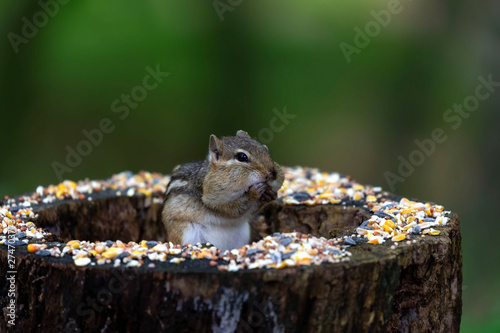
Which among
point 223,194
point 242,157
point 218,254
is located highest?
point 242,157

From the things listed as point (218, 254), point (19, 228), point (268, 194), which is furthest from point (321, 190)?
point (19, 228)

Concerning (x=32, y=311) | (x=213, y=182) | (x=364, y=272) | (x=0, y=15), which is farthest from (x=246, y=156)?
(x=0, y=15)

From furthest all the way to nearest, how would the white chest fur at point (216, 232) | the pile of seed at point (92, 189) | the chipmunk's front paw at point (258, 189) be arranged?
the pile of seed at point (92, 189) → the white chest fur at point (216, 232) → the chipmunk's front paw at point (258, 189)

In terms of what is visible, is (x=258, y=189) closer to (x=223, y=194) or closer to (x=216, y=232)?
(x=223, y=194)

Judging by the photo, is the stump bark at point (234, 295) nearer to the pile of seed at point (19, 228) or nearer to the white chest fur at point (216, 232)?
the pile of seed at point (19, 228)

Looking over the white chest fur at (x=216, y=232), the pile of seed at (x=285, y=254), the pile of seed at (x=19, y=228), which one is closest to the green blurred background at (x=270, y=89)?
the pile of seed at (x=19, y=228)

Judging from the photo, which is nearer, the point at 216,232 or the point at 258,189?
the point at 258,189

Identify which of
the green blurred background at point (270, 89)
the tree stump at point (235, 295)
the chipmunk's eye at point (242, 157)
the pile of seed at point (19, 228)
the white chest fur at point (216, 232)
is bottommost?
the tree stump at point (235, 295)

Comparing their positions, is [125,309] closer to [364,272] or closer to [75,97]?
[364,272]
